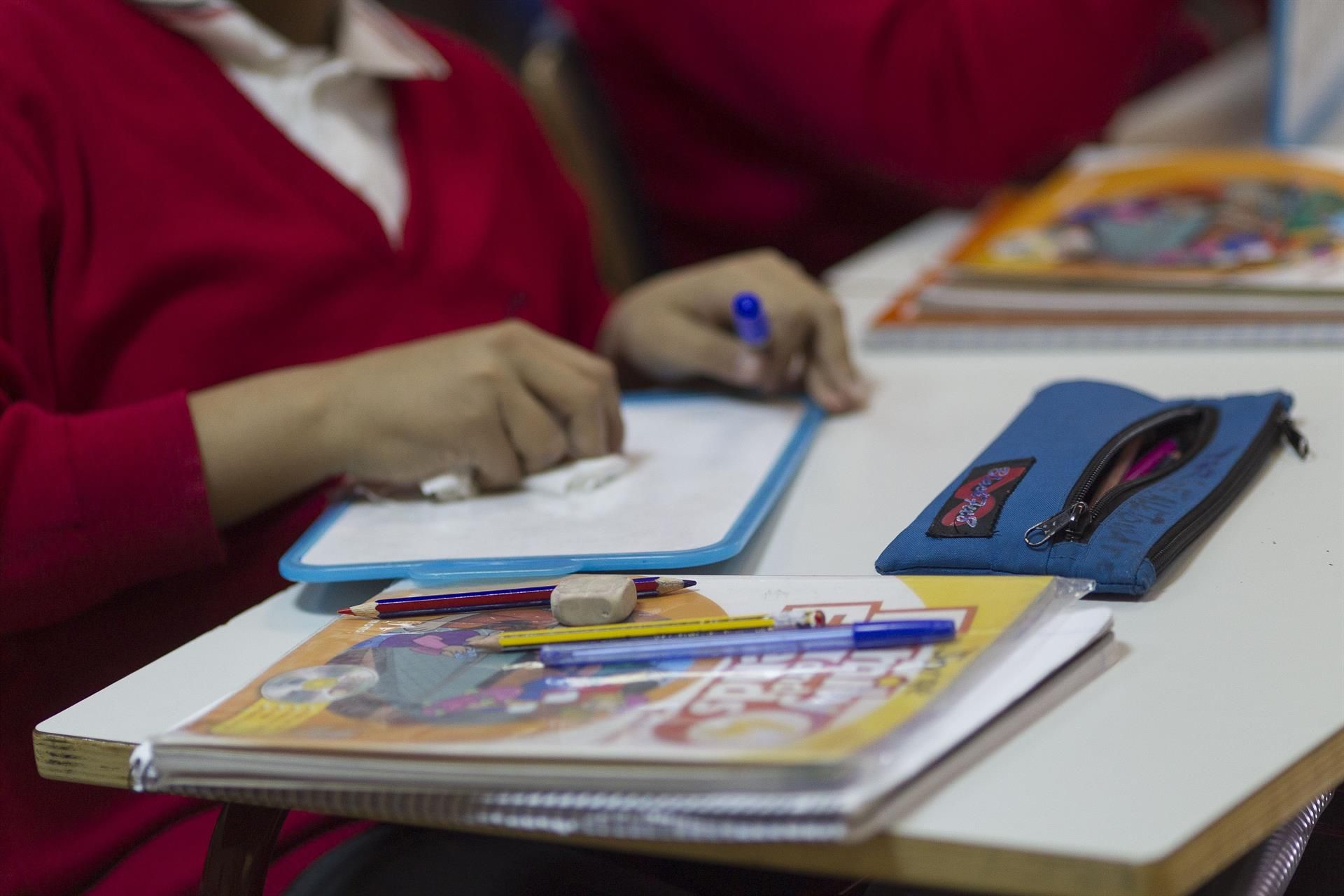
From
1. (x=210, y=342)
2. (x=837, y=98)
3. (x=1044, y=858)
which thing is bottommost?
(x=1044, y=858)

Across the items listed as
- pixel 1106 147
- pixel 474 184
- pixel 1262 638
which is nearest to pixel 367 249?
pixel 474 184

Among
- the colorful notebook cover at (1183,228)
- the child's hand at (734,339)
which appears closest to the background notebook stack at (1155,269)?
the colorful notebook cover at (1183,228)

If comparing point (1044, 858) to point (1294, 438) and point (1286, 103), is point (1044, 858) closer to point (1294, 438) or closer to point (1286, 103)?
point (1294, 438)

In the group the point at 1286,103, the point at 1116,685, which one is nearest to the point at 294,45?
the point at 1116,685

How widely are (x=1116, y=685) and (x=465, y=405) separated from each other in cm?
38

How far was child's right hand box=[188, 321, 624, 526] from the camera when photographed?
2.41 feet

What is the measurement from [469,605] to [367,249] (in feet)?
1.22

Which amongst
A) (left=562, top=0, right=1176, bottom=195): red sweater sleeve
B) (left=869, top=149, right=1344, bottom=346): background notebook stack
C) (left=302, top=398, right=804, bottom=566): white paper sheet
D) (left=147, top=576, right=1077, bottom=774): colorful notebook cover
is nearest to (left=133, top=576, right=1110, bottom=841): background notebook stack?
(left=147, top=576, right=1077, bottom=774): colorful notebook cover

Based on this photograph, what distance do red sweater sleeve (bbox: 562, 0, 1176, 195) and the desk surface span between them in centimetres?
61

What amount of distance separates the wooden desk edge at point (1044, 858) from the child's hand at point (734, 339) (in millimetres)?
491

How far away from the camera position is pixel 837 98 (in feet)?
4.74

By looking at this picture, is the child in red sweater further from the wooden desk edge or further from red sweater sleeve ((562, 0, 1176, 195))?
red sweater sleeve ((562, 0, 1176, 195))

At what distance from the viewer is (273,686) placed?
1.76 feet

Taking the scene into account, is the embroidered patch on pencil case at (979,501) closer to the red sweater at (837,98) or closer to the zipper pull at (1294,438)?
the zipper pull at (1294,438)
